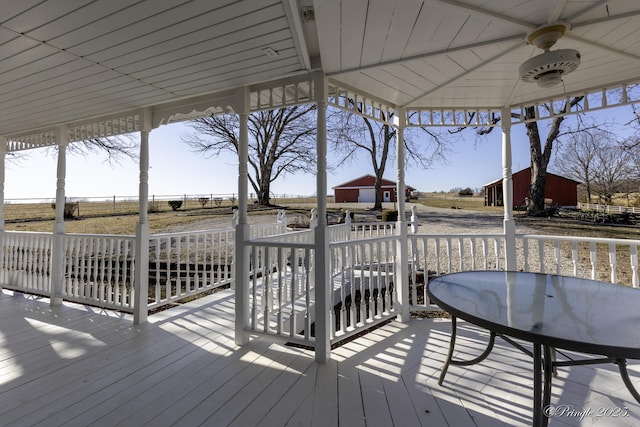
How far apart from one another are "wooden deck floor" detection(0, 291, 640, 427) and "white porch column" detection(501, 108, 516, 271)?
91cm

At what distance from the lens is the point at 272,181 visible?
10.1 meters

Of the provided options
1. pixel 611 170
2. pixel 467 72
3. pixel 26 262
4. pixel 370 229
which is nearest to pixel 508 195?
pixel 467 72

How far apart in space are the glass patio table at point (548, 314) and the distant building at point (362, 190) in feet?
30.8

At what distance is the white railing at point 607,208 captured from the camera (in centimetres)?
667

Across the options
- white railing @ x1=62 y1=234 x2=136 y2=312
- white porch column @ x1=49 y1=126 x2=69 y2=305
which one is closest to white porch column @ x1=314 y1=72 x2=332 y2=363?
white railing @ x1=62 y1=234 x2=136 y2=312

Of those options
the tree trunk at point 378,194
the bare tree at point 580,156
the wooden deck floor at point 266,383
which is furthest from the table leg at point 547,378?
the bare tree at point 580,156

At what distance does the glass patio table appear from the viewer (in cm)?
108

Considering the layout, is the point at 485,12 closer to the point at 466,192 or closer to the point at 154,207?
the point at 466,192

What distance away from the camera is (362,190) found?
12.4m

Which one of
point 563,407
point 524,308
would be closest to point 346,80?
point 524,308

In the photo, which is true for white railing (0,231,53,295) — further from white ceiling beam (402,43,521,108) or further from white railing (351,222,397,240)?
white ceiling beam (402,43,521,108)

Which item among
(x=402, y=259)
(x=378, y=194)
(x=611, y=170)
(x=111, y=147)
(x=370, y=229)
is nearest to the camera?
(x=402, y=259)

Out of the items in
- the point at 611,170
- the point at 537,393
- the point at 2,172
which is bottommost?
the point at 537,393

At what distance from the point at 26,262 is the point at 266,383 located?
452 cm
